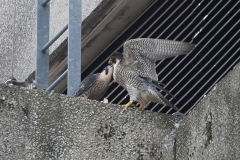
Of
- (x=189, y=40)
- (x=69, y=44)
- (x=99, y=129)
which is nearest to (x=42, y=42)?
(x=69, y=44)

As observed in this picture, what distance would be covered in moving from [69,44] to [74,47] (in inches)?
1.4

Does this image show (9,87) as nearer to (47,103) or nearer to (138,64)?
(47,103)

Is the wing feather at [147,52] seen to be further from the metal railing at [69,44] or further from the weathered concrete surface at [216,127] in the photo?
the weathered concrete surface at [216,127]

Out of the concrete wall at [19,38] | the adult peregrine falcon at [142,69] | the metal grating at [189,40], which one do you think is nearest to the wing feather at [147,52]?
the adult peregrine falcon at [142,69]

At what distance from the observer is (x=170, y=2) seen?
7215 mm

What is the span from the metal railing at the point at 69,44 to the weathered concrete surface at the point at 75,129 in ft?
2.08

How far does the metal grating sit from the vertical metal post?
1.30 meters

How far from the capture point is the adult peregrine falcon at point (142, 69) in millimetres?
5449

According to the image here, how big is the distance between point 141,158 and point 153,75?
1.31 meters

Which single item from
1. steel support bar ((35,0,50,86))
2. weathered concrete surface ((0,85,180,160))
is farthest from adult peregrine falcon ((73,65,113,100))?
weathered concrete surface ((0,85,180,160))

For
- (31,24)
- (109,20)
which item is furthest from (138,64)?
(31,24)

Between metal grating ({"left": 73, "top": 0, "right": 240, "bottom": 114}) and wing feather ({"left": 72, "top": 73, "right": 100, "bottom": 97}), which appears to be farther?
metal grating ({"left": 73, "top": 0, "right": 240, "bottom": 114})

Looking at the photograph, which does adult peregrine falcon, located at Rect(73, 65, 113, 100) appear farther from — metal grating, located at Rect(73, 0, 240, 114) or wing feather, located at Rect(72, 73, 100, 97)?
metal grating, located at Rect(73, 0, 240, 114)

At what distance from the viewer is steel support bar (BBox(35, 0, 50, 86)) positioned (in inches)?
214
